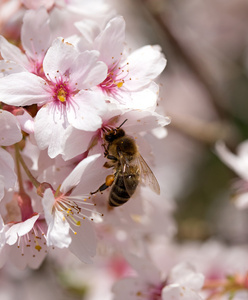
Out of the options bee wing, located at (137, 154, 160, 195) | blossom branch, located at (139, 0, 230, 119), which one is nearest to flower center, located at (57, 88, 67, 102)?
bee wing, located at (137, 154, 160, 195)

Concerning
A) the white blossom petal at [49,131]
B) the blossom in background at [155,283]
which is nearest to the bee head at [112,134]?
the white blossom petal at [49,131]

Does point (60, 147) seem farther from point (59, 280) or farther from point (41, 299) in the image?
point (41, 299)

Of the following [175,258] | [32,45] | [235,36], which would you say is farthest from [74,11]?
[235,36]

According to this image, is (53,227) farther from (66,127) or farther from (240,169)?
(240,169)

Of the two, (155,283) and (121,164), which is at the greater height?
(121,164)

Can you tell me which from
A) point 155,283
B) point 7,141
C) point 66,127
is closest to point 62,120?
point 66,127

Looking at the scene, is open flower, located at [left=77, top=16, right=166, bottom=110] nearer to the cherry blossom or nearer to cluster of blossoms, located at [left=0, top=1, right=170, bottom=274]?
cluster of blossoms, located at [left=0, top=1, right=170, bottom=274]
